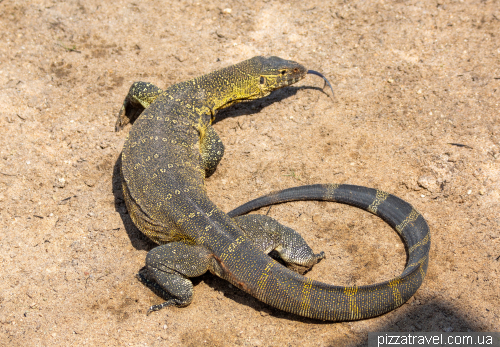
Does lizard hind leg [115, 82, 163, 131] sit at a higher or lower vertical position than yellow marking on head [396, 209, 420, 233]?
lower

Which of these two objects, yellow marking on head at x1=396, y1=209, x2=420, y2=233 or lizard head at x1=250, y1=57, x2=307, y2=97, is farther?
lizard head at x1=250, y1=57, x2=307, y2=97

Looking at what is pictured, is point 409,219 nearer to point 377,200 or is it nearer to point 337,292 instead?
point 377,200

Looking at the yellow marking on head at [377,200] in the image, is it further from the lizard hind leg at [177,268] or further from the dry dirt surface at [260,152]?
the lizard hind leg at [177,268]

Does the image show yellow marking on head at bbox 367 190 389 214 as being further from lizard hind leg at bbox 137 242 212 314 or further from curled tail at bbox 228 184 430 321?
lizard hind leg at bbox 137 242 212 314

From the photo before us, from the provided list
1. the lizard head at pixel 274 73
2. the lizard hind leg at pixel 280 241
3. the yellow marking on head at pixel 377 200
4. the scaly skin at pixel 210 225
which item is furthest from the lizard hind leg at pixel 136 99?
the yellow marking on head at pixel 377 200

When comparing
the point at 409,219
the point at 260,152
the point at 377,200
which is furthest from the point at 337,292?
the point at 260,152

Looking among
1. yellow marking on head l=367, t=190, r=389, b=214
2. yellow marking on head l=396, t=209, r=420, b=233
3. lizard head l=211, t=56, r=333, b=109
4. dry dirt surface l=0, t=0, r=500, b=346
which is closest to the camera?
dry dirt surface l=0, t=0, r=500, b=346

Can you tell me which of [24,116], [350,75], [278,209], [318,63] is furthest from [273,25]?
[24,116]

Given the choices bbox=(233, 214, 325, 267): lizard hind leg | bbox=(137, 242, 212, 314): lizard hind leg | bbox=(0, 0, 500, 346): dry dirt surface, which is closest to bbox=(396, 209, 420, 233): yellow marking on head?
bbox=(0, 0, 500, 346): dry dirt surface
